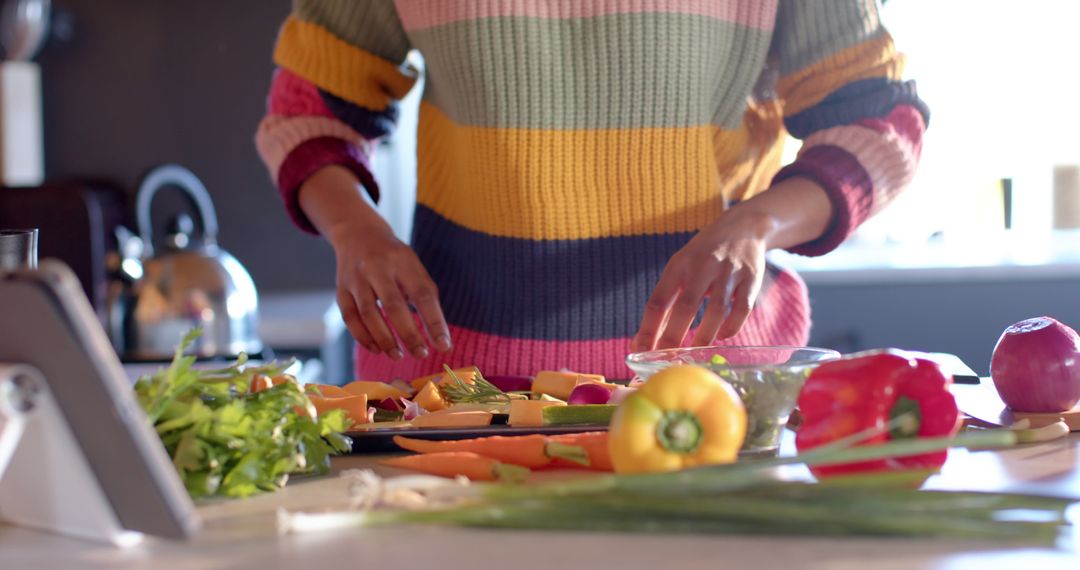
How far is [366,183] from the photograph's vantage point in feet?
5.06

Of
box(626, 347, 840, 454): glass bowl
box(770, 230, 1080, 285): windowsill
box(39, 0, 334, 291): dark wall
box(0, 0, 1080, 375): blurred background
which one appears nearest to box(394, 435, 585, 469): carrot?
box(626, 347, 840, 454): glass bowl

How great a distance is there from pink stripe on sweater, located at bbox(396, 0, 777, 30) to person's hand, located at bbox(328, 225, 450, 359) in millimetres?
279

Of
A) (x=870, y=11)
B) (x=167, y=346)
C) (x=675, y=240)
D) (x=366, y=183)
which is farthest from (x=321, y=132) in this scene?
(x=167, y=346)

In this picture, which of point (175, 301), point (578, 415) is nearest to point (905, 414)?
point (578, 415)

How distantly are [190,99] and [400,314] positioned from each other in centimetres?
240

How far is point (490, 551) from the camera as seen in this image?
0.69 m

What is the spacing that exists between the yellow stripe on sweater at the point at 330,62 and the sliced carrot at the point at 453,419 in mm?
661

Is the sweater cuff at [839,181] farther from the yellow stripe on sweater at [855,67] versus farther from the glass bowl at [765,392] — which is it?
Answer: the glass bowl at [765,392]

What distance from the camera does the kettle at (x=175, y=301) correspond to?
101 inches

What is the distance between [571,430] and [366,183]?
0.69m

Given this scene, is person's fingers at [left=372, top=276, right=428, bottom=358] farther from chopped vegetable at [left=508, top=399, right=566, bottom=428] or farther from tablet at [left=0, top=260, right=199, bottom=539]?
tablet at [left=0, top=260, right=199, bottom=539]

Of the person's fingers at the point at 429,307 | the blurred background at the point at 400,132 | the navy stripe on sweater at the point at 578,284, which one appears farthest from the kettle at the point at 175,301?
the person's fingers at the point at 429,307

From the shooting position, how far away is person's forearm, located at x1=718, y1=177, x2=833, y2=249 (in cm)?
126

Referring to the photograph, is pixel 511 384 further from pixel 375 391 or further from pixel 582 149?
pixel 582 149
